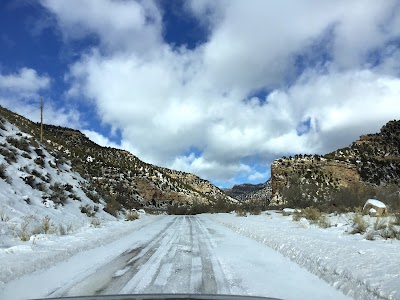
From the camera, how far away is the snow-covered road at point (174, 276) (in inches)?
244

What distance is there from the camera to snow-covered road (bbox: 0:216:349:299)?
621 cm

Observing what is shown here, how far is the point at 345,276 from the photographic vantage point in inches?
262

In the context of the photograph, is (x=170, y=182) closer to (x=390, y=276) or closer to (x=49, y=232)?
(x=49, y=232)

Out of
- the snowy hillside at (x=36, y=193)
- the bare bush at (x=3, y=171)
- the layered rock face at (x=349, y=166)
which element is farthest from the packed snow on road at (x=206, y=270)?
the layered rock face at (x=349, y=166)

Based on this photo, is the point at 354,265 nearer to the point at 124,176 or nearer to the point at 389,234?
the point at 389,234

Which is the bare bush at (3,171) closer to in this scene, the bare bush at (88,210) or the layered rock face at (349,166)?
the bare bush at (88,210)

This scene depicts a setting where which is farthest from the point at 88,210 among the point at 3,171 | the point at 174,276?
the point at 174,276

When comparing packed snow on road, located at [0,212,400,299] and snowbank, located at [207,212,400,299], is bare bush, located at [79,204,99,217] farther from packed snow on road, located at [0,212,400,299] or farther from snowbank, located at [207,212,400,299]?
snowbank, located at [207,212,400,299]

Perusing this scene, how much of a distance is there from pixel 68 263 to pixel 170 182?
295 feet

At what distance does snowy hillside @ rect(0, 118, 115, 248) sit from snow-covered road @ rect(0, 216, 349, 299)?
408 centimetres

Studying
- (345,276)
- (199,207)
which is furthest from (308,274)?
(199,207)

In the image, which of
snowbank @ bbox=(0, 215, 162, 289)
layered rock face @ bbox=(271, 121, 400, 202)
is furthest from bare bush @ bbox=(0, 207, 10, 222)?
layered rock face @ bbox=(271, 121, 400, 202)

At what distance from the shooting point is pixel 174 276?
7.28m

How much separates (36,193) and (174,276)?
15.9 m
